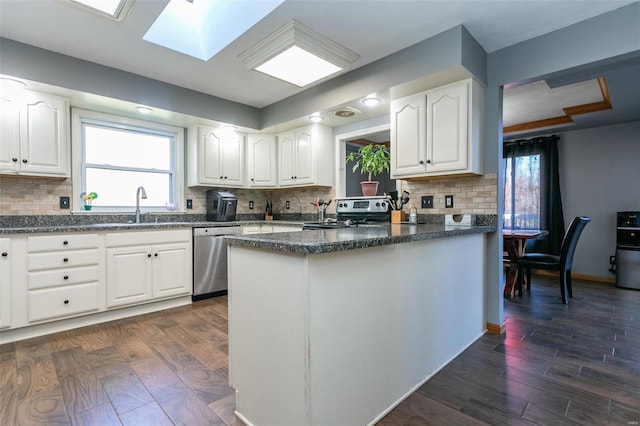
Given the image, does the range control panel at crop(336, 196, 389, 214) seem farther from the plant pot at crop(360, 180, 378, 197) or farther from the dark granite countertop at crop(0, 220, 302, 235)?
the dark granite countertop at crop(0, 220, 302, 235)

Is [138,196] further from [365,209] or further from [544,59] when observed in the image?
[544,59]

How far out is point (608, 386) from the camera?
5.86 ft

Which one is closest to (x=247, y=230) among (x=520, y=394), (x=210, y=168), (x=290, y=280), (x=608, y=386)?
(x=210, y=168)

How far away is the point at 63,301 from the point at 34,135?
4.81 ft

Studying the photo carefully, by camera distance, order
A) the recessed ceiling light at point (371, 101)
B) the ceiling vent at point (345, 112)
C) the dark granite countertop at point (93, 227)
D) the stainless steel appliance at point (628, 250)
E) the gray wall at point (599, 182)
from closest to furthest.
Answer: the dark granite countertop at point (93, 227)
the recessed ceiling light at point (371, 101)
the ceiling vent at point (345, 112)
the stainless steel appliance at point (628, 250)
the gray wall at point (599, 182)

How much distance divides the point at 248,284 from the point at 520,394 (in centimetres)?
158

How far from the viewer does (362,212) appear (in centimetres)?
357

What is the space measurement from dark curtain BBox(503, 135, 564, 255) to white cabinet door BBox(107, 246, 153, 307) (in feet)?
17.8

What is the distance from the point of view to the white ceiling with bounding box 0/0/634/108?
2.06 meters

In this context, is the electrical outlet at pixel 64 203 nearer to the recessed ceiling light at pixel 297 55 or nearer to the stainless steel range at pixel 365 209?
the recessed ceiling light at pixel 297 55

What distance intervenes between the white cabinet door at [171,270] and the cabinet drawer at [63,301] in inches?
20.4

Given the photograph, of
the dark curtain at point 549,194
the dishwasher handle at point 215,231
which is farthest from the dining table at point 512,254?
the dishwasher handle at point 215,231

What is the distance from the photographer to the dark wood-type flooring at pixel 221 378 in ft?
5.07

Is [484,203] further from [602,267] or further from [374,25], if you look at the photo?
[602,267]
